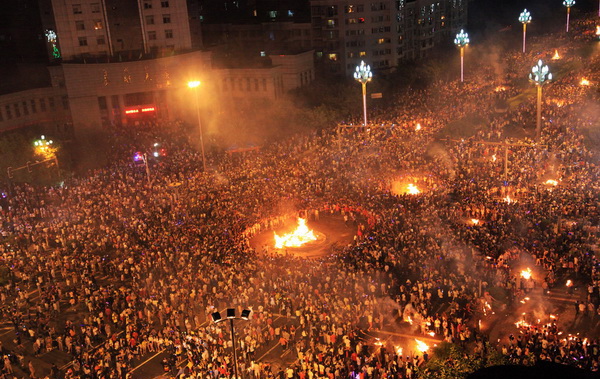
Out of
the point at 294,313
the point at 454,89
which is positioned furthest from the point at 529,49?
the point at 294,313

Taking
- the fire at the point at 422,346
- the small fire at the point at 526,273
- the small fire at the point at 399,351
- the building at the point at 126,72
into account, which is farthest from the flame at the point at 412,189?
the building at the point at 126,72

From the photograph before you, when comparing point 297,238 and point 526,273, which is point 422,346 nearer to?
point 526,273

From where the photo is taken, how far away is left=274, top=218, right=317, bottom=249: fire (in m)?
35.2

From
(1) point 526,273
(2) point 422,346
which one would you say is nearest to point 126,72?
(1) point 526,273

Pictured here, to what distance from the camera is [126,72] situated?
→ 63312 millimetres

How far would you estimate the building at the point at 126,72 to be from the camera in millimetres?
62750

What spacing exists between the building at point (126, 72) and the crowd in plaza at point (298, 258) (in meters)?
18.5

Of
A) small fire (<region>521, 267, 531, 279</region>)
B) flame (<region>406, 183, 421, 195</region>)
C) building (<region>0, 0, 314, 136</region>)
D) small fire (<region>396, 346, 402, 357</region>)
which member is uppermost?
building (<region>0, 0, 314, 136</region>)

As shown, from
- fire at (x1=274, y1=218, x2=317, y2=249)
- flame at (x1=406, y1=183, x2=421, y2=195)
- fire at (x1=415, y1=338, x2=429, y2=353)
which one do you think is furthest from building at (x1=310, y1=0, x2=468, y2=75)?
fire at (x1=415, y1=338, x2=429, y2=353)

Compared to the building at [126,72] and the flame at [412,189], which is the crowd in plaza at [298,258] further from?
the building at [126,72]

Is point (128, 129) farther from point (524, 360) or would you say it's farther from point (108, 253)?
point (524, 360)

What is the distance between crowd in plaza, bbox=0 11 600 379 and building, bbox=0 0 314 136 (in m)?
18.5

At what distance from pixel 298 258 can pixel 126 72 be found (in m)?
40.3

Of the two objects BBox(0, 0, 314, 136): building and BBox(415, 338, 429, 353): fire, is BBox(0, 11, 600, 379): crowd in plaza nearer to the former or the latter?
BBox(415, 338, 429, 353): fire
